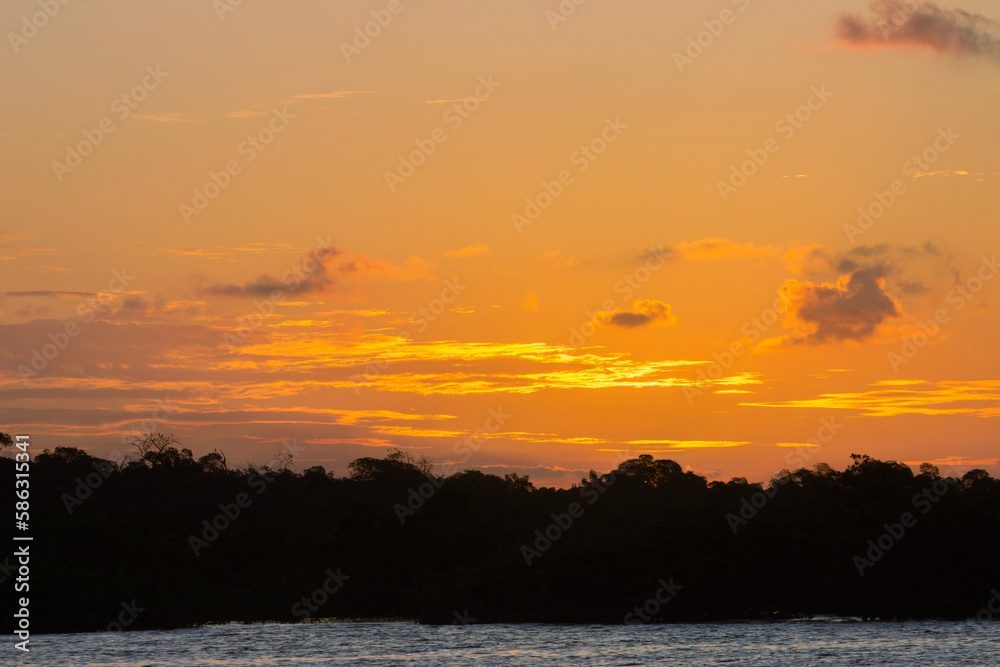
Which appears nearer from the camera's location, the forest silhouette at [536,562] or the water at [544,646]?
the water at [544,646]

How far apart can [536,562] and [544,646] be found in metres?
22.5

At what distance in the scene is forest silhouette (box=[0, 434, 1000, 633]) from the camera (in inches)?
3546

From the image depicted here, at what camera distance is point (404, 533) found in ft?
369

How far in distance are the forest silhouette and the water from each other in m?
4.20

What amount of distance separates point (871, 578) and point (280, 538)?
5696 centimetres

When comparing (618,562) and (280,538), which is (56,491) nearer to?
(280,538)

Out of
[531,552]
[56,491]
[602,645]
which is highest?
[56,491]

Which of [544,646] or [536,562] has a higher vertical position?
[536,562]

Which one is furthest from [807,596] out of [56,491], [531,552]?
[56,491]

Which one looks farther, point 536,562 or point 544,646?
point 536,562

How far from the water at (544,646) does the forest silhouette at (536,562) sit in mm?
4197

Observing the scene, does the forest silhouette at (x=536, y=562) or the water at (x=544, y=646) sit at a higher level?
the forest silhouette at (x=536, y=562)

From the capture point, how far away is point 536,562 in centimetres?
9981

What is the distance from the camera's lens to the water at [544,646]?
6731 centimetres
